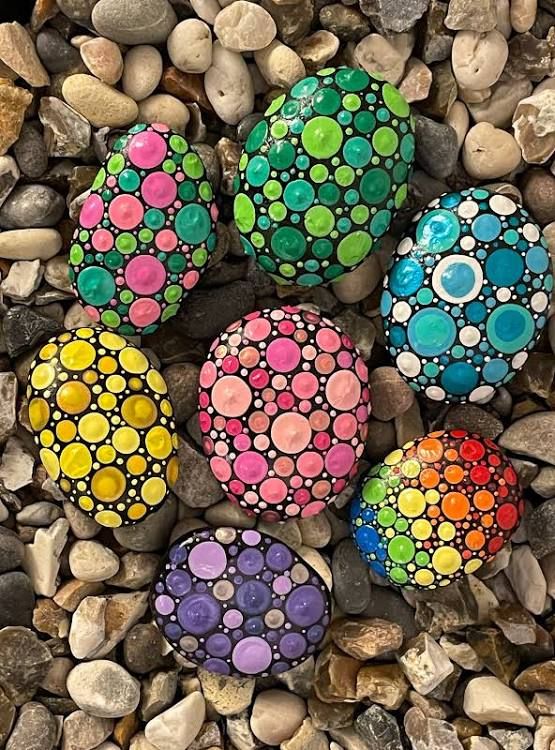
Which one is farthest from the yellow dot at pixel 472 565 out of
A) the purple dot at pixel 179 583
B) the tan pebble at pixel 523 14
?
the tan pebble at pixel 523 14

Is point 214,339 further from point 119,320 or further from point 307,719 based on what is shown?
point 307,719

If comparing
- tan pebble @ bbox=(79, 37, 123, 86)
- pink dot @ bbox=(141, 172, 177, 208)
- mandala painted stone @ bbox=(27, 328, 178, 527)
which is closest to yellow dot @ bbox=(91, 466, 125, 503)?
mandala painted stone @ bbox=(27, 328, 178, 527)

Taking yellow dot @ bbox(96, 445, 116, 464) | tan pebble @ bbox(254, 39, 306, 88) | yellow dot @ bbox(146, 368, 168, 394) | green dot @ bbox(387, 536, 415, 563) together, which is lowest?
green dot @ bbox(387, 536, 415, 563)

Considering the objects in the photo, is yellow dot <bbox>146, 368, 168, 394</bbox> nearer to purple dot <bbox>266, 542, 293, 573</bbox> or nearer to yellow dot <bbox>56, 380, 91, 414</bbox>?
yellow dot <bbox>56, 380, 91, 414</bbox>

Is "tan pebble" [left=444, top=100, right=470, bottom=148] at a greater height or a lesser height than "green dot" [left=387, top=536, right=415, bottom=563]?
greater

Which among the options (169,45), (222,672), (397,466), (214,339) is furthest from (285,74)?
(222,672)

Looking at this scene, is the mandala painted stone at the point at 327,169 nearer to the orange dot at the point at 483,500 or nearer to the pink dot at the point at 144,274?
the pink dot at the point at 144,274
